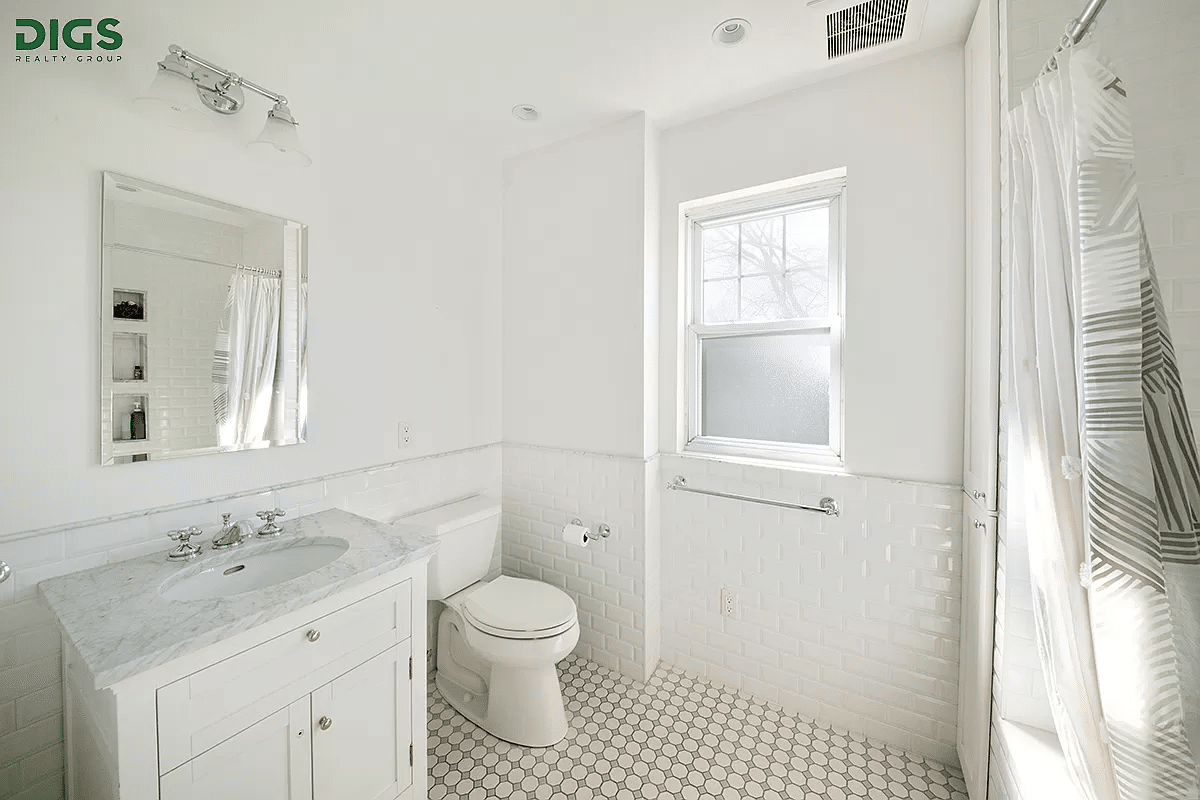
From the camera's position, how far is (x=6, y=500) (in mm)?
1102

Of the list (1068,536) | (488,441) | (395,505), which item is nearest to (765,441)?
(1068,536)

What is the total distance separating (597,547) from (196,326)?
1.75 metres

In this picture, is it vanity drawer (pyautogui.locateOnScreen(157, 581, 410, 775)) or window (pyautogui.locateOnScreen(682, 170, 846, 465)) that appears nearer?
vanity drawer (pyautogui.locateOnScreen(157, 581, 410, 775))

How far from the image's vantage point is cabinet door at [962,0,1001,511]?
4.23 ft

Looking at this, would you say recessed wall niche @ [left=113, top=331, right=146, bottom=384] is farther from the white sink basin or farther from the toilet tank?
the toilet tank

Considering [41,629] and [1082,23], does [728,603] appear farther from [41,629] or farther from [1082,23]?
[41,629]

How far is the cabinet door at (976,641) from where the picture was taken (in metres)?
1.33

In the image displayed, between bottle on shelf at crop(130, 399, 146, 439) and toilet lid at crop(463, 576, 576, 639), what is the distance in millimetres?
1196

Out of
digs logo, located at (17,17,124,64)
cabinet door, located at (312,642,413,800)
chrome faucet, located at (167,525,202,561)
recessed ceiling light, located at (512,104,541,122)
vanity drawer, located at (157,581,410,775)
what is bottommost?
cabinet door, located at (312,642,413,800)

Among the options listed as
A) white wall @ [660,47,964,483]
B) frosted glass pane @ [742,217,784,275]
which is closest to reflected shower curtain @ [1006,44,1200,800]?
white wall @ [660,47,964,483]

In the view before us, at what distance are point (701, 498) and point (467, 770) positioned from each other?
1.35 m

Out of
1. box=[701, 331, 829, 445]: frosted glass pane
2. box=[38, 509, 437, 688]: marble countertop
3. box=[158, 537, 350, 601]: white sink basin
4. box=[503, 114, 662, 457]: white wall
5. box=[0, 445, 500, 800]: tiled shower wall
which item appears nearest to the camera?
box=[38, 509, 437, 688]: marble countertop

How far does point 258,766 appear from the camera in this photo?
1.03 meters

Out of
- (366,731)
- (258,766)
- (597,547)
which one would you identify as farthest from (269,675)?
(597,547)
